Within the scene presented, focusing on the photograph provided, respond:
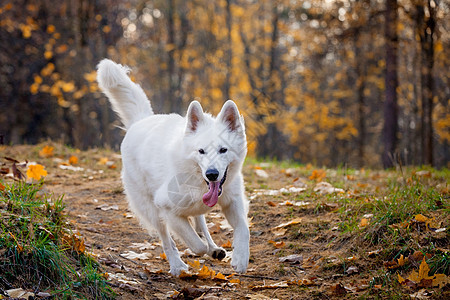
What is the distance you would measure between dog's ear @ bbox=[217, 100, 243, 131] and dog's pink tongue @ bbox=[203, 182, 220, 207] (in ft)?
1.81

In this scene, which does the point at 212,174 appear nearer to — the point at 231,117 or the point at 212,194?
the point at 212,194

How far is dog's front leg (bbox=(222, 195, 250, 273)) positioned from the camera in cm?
360

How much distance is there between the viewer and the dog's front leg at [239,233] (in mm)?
3598

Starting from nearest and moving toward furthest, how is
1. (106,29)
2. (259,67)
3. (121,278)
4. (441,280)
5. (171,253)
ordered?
(441,280)
(121,278)
(171,253)
(106,29)
(259,67)

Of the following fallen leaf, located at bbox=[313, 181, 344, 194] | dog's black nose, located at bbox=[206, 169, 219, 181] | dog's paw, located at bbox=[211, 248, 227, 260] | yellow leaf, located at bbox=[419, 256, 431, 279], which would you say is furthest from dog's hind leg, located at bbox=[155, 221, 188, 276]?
fallen leaf, located at bbox=[313, 181, 344, 194]

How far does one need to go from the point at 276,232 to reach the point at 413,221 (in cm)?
139

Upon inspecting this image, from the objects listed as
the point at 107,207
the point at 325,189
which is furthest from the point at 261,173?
the point at 107,207

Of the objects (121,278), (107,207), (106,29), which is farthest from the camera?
(106,29)

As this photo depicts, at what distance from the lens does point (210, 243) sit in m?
4.01

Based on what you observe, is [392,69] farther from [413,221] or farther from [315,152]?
[315,152]

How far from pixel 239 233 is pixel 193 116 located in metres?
1.08

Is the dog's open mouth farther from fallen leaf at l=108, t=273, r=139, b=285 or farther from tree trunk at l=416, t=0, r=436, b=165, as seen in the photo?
tree trunk at l=416, t=0, r=436, b=165

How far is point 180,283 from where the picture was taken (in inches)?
143

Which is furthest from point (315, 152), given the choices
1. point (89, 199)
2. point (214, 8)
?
point (89, 199)
